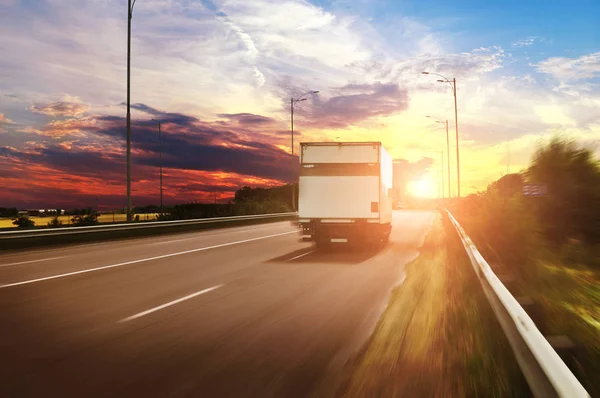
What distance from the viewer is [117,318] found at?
27.1 ft

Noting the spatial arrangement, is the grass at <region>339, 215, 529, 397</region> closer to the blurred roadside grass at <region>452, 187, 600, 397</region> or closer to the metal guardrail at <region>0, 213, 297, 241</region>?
the blurred roadside grass at <region>452, 187, 600, 397</region>

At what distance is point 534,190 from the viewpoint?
2309 cm

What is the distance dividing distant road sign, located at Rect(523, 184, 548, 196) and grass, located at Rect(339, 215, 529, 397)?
43.1 ft

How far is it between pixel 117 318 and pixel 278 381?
3850 mm

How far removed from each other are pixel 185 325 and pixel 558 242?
16208 mm

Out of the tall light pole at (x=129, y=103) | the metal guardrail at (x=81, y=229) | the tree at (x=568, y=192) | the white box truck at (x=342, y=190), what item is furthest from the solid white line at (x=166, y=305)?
the tall light pole at (x=129, y=103)

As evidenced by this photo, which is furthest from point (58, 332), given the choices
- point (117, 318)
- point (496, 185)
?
point (496, 185)

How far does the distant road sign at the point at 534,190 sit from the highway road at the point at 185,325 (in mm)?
9351

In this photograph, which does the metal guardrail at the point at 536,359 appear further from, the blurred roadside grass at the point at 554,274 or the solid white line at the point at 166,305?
the solid white line at the point at 166,305

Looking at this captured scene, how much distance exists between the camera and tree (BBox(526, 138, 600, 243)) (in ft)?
62.5

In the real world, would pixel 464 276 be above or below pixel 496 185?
below

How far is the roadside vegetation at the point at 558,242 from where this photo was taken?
7615mm

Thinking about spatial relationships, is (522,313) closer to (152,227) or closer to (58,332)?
(58,332)

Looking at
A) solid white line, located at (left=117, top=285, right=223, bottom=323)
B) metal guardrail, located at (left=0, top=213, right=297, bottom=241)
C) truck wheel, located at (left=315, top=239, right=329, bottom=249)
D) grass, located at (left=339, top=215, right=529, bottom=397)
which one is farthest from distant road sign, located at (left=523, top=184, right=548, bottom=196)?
metal guardrail, located at (left=0, top=213, right=297, bottom=241)
